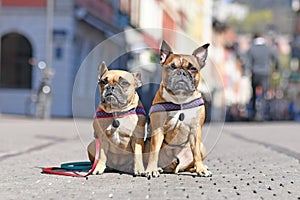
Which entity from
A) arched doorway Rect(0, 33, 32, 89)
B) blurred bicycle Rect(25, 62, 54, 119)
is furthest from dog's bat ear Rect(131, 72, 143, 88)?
arched doorway Rect(0, 33, 32, 89)

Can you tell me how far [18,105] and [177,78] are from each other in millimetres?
21075

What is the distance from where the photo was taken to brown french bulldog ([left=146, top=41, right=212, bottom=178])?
5.22 m

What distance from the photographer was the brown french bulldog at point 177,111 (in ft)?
17.1

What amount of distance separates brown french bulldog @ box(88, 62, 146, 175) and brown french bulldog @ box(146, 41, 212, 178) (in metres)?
0.11

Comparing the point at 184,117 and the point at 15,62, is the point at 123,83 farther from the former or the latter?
the point at 15,62

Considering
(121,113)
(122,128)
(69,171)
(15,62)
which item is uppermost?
(15,62)

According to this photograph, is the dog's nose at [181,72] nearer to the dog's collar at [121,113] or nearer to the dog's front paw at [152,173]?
the dog's collar at [121,113]

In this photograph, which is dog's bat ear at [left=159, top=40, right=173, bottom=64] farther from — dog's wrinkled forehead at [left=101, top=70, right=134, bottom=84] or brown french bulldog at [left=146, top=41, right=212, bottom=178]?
dog's wrinkled forehead at [left=101, top=70, right=134, bottom=84]

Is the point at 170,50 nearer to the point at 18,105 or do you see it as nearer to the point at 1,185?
the point at 1,185

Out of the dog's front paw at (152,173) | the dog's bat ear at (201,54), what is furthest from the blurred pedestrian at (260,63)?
the dog's front paw at (152,173)

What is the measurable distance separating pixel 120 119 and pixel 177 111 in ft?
1.46

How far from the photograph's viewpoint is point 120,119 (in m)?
5.28

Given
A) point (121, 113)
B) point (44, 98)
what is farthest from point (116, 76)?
point (44, 98)

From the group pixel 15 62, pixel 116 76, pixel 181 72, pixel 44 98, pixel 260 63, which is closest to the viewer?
pixel 181 72
